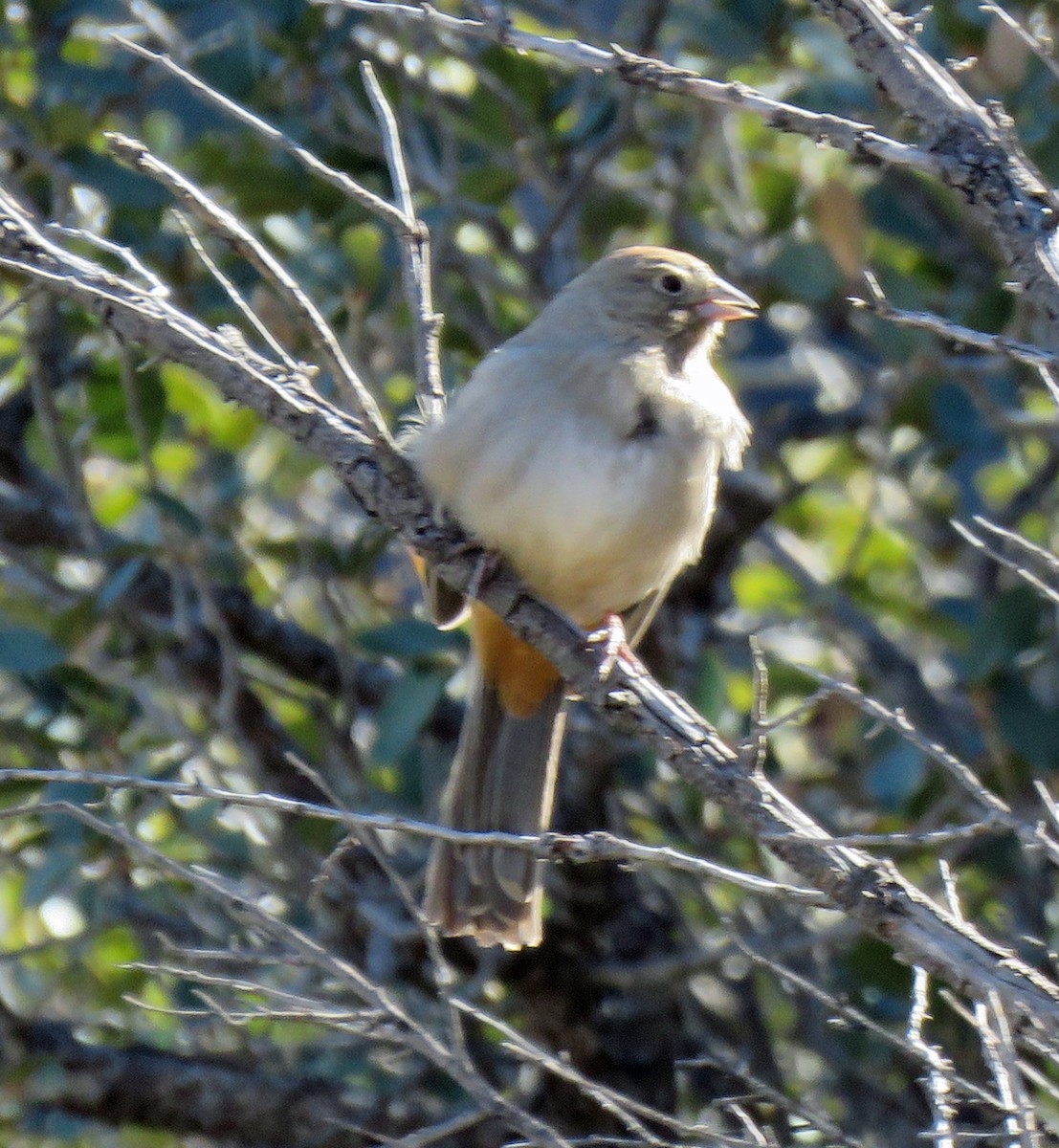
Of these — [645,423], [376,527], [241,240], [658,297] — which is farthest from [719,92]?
[376,527]

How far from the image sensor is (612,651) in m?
3.59

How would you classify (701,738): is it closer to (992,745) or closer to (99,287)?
(99,287)

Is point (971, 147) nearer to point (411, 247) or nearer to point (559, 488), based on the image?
point (411, 247)

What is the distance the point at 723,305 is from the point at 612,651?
1.49 metres

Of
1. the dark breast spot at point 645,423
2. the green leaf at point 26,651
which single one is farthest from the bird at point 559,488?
the green leaf at point 26,651

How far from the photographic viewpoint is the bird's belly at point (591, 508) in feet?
13.4

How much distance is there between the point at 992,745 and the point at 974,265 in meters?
1.73

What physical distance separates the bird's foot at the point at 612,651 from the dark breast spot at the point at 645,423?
0.52 m

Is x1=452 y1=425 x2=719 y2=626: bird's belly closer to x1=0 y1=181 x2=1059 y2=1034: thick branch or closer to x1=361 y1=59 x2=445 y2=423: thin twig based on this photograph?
x1=0 y1=181 x2=1059 y2=1034: thick branch

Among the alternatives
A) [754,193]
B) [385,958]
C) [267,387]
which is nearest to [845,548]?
[754,193]

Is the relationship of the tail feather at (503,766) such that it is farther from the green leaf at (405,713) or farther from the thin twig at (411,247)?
the thin twig at (411,247)

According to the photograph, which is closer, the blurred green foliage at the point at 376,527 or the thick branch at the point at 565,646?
the thick branch at the point at 565,646

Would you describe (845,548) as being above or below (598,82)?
below

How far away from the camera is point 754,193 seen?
19.4ft
